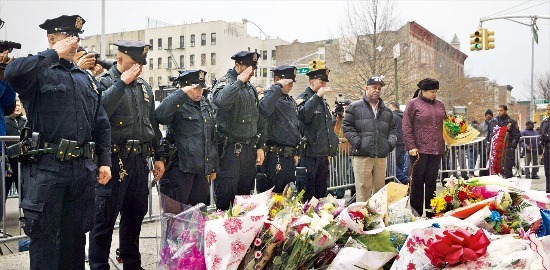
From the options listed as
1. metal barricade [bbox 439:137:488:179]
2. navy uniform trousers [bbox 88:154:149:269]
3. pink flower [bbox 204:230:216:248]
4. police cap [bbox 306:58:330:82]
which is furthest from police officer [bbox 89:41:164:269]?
metal barricade [bbox 439:137:488:179]

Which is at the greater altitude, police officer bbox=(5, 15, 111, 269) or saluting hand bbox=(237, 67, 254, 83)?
saluting hand bbox=(237, 67, 254, 83)

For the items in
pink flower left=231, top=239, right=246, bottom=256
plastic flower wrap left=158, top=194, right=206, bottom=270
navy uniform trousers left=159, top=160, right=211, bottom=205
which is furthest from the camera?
navy uniform trousers left=159, top=160, right=211, bottom=205

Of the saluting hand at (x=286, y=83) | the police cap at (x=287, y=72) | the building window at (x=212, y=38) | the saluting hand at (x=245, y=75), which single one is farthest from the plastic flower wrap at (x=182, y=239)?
the building window at (x=212, y=38)

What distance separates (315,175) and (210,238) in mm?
4425

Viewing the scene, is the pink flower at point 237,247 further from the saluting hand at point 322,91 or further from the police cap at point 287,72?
the saluting hand at point 322,91

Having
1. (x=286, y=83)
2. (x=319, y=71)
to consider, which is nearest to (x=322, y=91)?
(x=319, y=71)

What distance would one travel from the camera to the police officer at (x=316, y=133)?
23.6ft

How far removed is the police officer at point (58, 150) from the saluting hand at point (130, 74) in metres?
0.44

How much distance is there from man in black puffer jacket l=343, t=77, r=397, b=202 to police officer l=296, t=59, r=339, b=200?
2.19ft

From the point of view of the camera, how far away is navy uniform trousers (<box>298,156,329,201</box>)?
721 cm

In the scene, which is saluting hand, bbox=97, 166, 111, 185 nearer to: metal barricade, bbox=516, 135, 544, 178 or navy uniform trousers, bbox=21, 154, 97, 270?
navy uniform trousers, bbox=21, 154, 97, 270

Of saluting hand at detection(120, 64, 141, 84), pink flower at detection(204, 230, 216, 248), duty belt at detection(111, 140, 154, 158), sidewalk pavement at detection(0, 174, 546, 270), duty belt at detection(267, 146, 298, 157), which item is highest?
saluting hand at detection(120, 64, 141, 84)

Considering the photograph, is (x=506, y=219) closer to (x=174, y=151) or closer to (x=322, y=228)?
(x=322, y=228)

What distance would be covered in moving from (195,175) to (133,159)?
33.4 inches
